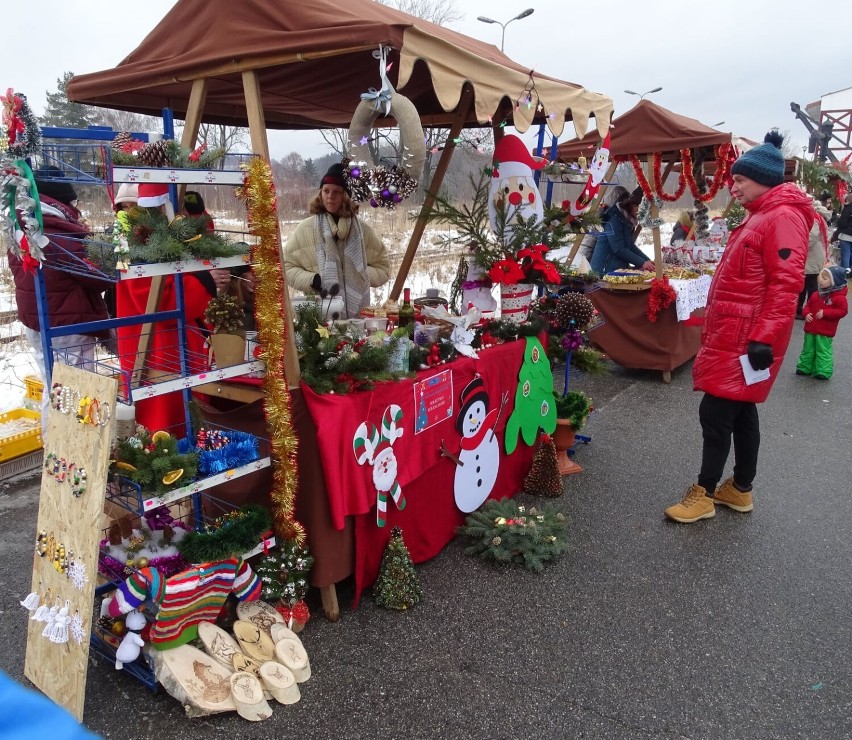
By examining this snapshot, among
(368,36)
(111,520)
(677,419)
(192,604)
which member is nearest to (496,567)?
(192,604)

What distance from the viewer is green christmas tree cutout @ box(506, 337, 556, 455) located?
4.12m

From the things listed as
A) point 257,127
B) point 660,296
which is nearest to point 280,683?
point 257,127

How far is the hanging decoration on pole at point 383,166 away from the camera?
268 centimetres

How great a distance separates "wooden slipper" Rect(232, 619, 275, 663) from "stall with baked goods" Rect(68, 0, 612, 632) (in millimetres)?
354

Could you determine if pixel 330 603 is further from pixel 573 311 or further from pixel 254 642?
pixel 573 311

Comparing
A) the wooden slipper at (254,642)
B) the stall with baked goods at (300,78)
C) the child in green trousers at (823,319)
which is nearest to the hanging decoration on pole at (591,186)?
the stall with baked goods at (300,78)

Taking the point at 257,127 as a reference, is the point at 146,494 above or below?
below

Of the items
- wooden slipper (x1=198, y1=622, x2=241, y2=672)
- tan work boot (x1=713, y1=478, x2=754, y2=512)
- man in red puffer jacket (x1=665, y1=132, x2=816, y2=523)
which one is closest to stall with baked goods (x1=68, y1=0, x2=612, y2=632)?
wooden slipper (x1=198, y1=622, x2=241, y2=672)

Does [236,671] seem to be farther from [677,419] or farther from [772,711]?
[677,419]

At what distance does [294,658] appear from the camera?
2.60 meters

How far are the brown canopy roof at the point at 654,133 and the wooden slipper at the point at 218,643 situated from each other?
5.81 metres

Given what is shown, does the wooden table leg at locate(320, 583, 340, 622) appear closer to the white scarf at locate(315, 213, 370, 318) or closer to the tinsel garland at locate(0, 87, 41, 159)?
the white scarf at locate(315, 213, 370, 318)

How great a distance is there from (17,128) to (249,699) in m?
2.11

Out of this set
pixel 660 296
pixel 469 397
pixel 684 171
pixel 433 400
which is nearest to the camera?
pixel 433 400
